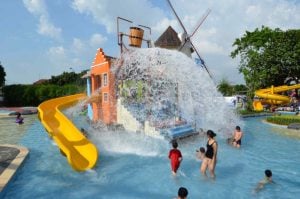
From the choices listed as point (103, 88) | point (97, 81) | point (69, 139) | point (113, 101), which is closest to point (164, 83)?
point (113, 101)

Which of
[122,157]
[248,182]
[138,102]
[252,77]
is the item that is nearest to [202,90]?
[138,102]

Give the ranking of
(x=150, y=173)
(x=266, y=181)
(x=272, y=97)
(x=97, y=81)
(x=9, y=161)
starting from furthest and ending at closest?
(x=272, y=97)
(x=97, y=81)
(x=9, y=161)
(x=150, y=173)
(x=266, y=181)

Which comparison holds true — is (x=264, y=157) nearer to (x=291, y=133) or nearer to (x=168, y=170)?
(x=168, y=170)

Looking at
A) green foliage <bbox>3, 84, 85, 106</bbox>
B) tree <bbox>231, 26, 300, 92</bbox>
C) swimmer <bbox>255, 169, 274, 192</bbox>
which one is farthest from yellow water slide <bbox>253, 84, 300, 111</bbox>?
swimmer <bbox>255, 169, 274, 192</bbox>

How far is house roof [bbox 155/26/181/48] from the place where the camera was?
37469mm

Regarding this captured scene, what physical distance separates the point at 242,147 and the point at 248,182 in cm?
612

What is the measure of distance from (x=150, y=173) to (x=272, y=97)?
92.5 ft

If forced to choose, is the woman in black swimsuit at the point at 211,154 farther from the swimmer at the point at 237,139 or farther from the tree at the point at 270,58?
the tree at the point at 270,58

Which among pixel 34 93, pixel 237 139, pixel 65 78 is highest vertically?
pixel 65 78

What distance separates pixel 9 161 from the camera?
39.6 feet

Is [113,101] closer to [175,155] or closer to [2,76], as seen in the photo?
[175,155]

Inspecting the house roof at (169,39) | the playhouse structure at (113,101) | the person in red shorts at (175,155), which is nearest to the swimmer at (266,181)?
the person in red shorts at (175,155)

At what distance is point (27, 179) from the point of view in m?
11.1

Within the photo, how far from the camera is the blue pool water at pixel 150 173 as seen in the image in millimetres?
9742
